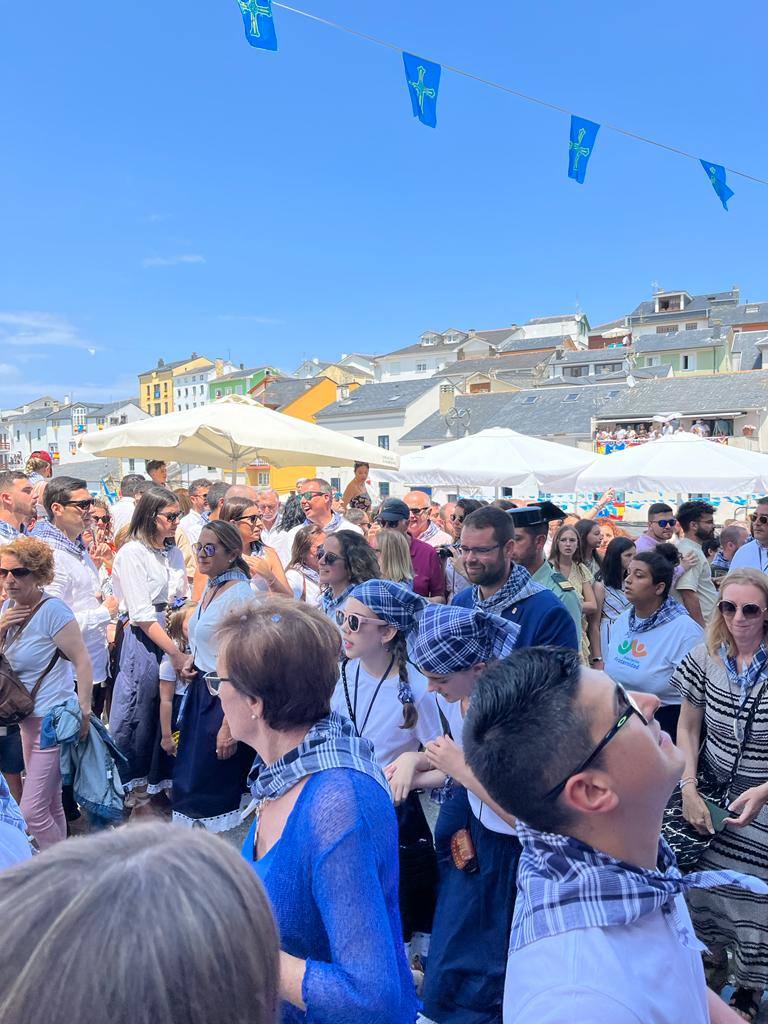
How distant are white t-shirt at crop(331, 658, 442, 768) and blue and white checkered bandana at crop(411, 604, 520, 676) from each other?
19.3 inches

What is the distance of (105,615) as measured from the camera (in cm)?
458

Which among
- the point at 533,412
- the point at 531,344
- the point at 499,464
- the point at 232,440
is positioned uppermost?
the point at 531,344

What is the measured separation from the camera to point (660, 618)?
156 inches

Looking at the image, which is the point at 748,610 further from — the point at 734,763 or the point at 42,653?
the point at 42,653

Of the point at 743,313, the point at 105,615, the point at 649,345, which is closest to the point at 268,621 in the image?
the point at 105,615

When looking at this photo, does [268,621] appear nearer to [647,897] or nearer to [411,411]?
[647,897]

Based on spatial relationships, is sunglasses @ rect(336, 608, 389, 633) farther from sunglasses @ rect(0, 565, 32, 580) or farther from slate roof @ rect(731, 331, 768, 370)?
slate roof @ rect(731, 331, 768, 370)

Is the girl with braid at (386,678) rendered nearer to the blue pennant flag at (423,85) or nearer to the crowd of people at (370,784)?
the crowd of people at (370,784)

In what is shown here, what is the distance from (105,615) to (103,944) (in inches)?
164

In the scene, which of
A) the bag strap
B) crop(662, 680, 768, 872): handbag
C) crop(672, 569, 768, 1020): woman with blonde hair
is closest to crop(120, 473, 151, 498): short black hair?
the bag strap

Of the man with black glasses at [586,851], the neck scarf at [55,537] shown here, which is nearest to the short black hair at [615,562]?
the neck scarf at [55,537]

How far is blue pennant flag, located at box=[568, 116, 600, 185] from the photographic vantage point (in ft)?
26.2

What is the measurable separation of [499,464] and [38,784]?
7.95 meters

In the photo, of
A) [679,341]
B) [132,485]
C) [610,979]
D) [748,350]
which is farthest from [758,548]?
[679,341]
